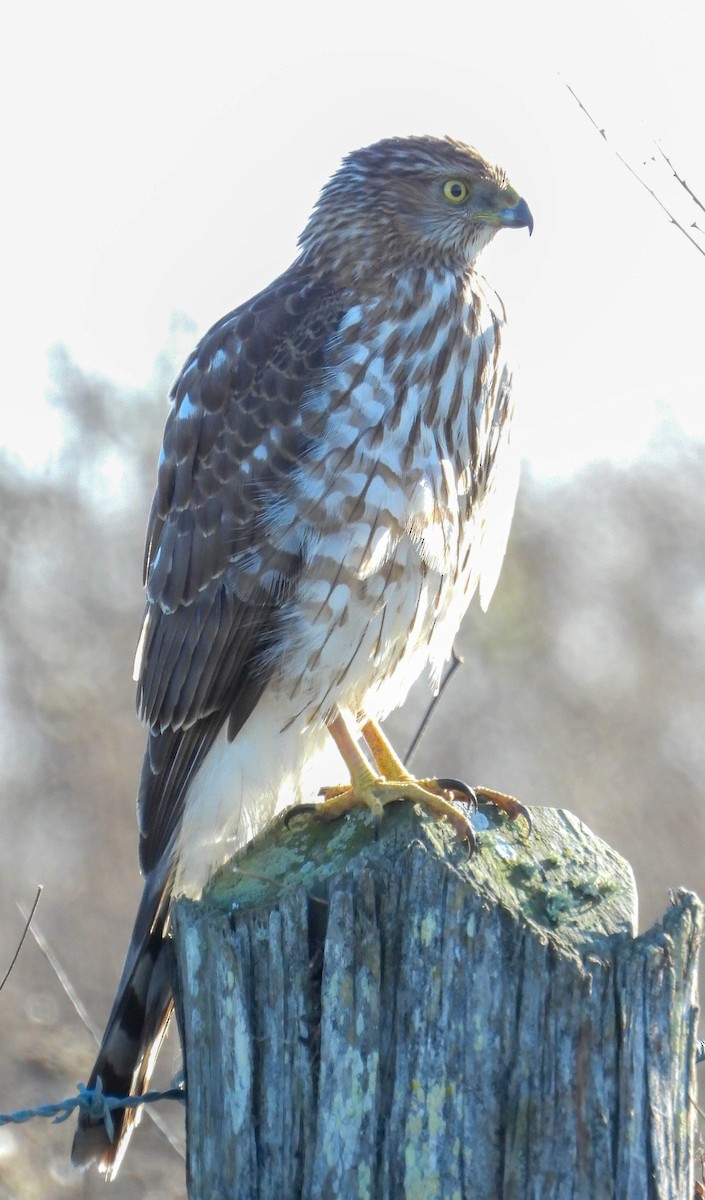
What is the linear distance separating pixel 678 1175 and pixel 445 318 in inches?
90.8

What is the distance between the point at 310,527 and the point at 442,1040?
161 cm

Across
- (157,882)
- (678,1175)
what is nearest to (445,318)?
(157,882)

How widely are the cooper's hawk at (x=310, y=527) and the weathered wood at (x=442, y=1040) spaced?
929 millimetres

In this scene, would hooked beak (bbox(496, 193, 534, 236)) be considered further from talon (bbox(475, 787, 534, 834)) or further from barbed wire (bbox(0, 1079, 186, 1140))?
barbed wire (bbox(0, 1079, 186, 1140))

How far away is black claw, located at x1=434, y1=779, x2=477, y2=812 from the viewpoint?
2912 mm

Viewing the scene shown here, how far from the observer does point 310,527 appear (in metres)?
3.34

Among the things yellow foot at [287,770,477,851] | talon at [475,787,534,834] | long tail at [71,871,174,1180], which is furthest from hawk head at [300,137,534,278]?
long tail at [71,871,174,1180]

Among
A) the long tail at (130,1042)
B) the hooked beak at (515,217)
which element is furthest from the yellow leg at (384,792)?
the hooked beak at (515,217)

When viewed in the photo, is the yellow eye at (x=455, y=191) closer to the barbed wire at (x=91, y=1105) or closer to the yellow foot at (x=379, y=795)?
the yellow foot at (x=379, y=795)

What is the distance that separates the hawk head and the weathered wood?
2.13 m

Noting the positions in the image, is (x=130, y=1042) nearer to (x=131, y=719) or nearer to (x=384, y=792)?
(x=384, y=792)

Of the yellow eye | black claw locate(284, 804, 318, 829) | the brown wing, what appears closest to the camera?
black claw locate(284, 804, 318, 829)

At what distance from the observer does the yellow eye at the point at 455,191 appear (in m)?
3.96

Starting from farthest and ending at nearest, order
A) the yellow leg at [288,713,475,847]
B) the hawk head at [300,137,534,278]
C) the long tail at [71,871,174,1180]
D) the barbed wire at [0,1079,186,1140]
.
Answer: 1. the hawk head at [300,137,534,278]
2. the long tail at [71,871,174,1180]
3. the yellow leg at [288,713,475,847]
4. the barbed wire at [0,1079,186,1140]
